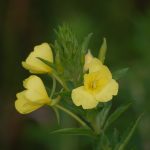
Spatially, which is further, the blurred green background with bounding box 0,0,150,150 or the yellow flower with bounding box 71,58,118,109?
the blurred green background with bounding box 0,0,150,150

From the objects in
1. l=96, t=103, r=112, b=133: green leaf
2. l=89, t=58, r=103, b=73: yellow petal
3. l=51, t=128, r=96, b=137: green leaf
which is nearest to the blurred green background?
l=96, t=103, r=112, b=133: green leaf

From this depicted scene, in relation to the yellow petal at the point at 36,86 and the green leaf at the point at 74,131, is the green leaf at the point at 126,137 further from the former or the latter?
the yellow petal at the point at 36,86

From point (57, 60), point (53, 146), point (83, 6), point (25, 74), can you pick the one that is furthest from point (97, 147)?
point (83, 6)

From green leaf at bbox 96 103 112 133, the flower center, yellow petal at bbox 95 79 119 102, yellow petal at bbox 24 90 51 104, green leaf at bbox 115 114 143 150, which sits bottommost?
green leaf at bbox 115 114 143 150

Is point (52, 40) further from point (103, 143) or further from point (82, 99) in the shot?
point (82, 99)

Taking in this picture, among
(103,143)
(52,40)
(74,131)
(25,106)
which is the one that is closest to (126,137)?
(103,143)

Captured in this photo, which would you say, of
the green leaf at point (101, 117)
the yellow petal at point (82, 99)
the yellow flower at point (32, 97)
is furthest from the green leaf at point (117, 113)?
the yellow flower at point (32, 97)

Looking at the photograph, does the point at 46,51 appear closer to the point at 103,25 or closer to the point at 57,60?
the point at 57,60

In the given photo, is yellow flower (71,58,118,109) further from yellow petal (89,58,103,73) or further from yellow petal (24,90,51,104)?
yellow petal (24,90,51,104)
